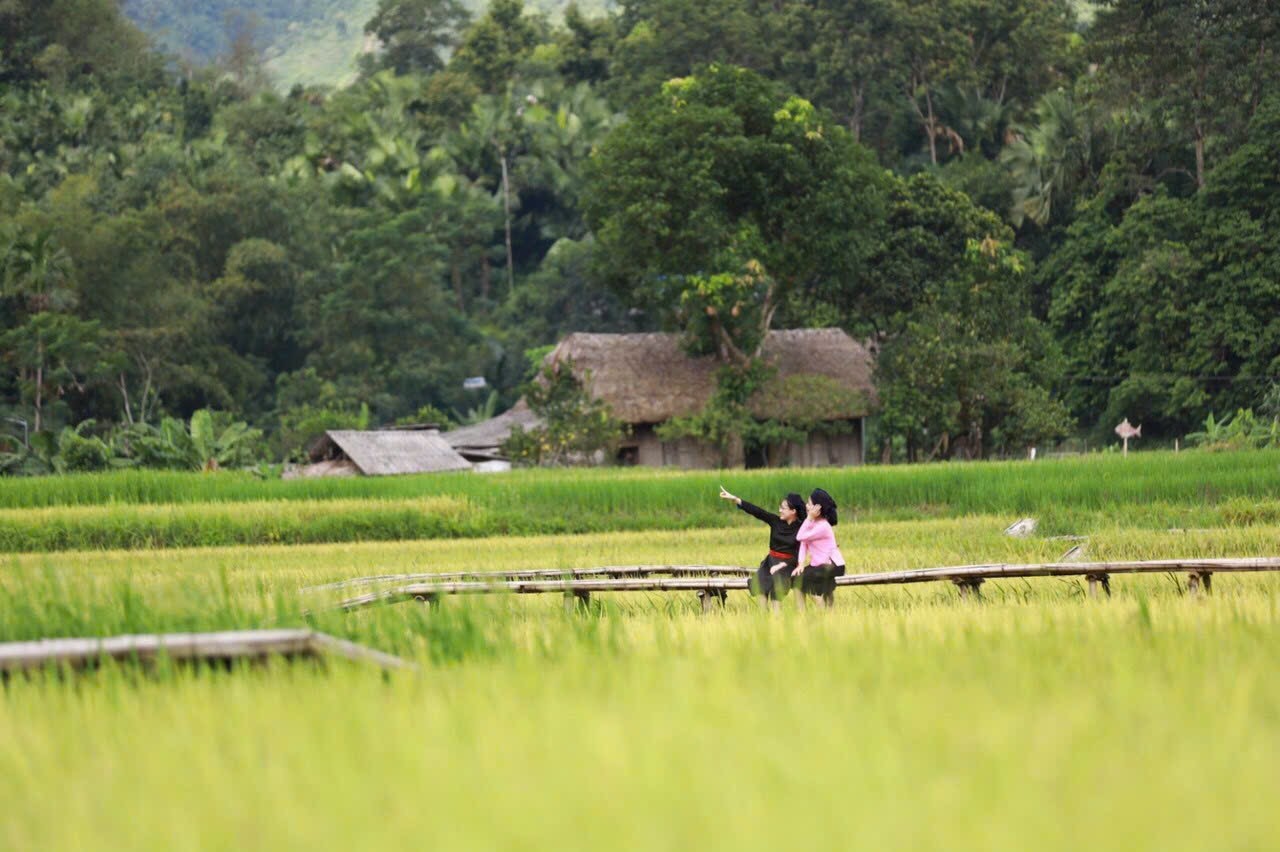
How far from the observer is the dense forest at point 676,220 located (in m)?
41.0

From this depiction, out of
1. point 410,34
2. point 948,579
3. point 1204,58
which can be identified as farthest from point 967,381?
point 410,34

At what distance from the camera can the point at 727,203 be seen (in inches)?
1660

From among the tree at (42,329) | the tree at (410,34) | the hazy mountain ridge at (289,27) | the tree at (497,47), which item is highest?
the hazy mountain ridge at (289,27)

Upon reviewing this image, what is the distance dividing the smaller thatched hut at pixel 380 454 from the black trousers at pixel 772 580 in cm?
2441

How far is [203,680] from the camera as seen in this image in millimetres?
5410

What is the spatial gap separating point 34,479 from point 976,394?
21.0 m

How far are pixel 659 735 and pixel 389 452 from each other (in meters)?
33.5

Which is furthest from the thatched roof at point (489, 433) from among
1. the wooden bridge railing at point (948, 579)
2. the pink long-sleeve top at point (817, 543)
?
the pink long-sleeve top at point (817, 543)

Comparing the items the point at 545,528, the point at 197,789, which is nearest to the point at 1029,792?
the point at 197,789

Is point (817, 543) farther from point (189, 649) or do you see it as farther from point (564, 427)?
point (564, 427)

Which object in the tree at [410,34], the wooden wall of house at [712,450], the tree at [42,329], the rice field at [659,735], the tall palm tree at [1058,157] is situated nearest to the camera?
the rice field at [659,735]

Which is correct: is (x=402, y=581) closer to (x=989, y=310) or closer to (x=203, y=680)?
(x=203, y=680)

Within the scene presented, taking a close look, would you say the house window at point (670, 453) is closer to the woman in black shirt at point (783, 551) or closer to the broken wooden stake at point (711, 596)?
the broken wooden stake at point (711, 596)

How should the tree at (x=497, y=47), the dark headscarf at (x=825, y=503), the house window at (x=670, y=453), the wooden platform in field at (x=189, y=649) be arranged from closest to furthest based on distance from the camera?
the wooden platform in field at (x=189, y=649) → the dark headscarf at (x=825, y=503) → the house window at (x=670, y=453) → the tree at (x=497, y=47)
